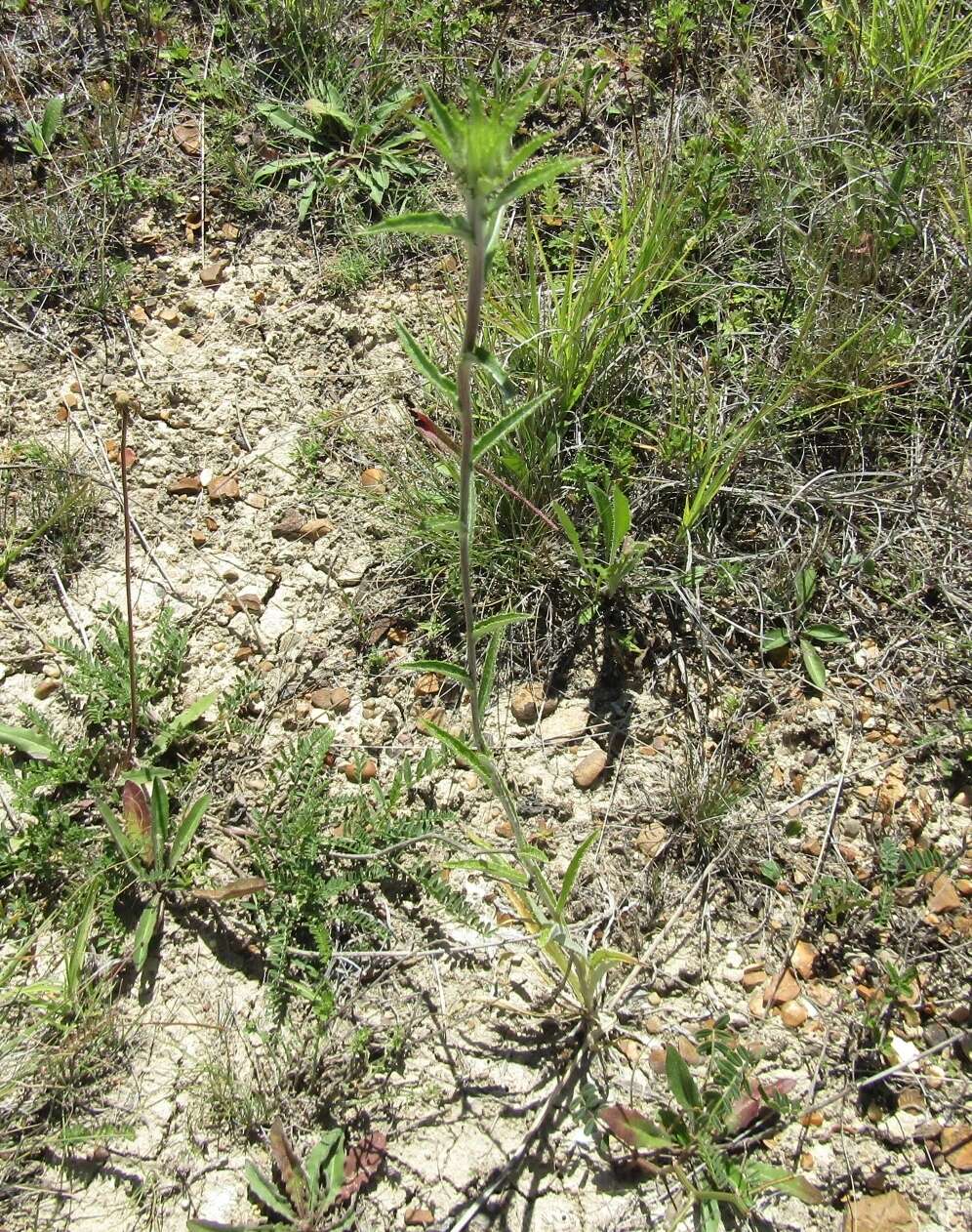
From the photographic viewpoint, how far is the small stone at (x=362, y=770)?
7.67 feet

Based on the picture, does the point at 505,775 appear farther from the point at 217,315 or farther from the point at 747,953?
the point at 217,315

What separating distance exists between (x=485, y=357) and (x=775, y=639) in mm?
1385

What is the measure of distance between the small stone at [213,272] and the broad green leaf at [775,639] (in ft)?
6.62

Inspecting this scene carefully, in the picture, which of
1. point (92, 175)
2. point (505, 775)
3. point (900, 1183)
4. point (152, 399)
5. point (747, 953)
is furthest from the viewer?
point (92, 175)

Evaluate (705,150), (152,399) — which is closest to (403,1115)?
(152,399)

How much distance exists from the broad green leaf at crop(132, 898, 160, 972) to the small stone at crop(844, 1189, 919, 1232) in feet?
5.06

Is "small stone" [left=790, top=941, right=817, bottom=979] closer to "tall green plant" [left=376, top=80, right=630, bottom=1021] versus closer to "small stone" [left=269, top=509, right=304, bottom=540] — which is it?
"tall green plant" [left=376, top=80, right=630, bottom=1021]

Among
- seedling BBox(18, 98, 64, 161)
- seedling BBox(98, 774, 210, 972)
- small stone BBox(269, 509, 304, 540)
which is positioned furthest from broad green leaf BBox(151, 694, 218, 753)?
seedling BBox(18, 98, 64, 161)

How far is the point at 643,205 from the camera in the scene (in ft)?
8.80

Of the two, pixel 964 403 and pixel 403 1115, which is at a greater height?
pixel 964 403

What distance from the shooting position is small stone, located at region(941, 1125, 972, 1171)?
74.3 inches

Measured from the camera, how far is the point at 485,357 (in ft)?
4.21

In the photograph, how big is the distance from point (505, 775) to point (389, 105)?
225 cm

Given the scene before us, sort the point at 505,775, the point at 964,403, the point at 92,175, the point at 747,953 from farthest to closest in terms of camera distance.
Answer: the point at 92,175
the point at 964,403
the point at 505,775
the point at 747,953
